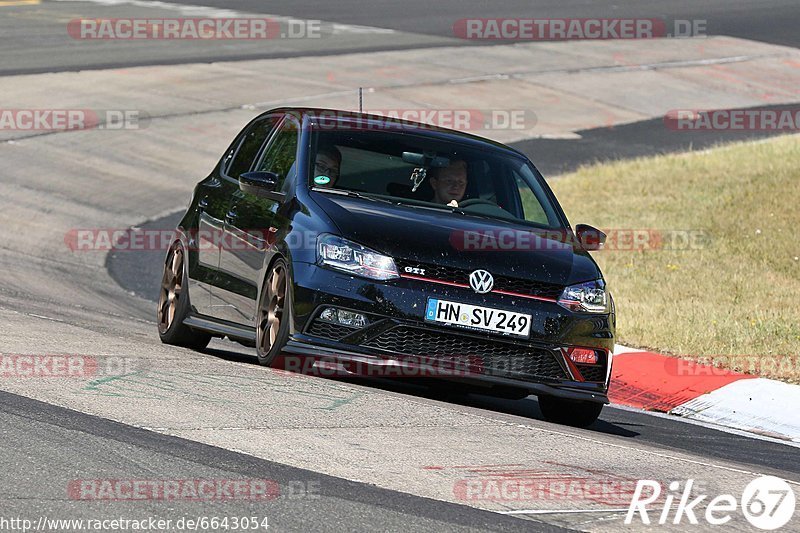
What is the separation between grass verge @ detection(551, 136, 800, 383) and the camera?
1167 centimetres

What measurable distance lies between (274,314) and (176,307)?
73.1 inches

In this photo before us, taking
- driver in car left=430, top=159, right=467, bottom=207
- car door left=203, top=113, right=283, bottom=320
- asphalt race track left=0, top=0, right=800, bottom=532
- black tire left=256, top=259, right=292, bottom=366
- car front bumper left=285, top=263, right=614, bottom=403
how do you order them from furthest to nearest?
car door left=203, top=113, right=283, bottom=320
driver in car left=430, top=159, right=467, bottom=207
black tire left=256, top=259, right=292, bottom=366
car front bumper left=285, top=263, right=614, bottom=403
asphalt race track left=0, top=0, right=800, bottom=532

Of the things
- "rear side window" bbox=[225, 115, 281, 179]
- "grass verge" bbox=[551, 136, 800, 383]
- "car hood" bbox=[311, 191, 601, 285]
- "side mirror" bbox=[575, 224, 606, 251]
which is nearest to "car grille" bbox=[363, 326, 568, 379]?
"car hood" bbox=[311, 191, 601, 285]

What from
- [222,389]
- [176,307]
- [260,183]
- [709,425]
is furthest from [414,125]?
[222,389]

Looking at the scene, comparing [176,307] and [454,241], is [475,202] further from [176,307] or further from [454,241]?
[176,307]

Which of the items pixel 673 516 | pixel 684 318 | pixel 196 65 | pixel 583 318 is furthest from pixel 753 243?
pixel 196 65

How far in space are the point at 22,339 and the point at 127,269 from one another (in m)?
6.39

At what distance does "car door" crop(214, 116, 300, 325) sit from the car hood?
14.6 inches

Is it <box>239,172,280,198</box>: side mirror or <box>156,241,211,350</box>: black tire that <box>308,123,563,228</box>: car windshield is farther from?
<box>156,241,211,350</box>: black tire

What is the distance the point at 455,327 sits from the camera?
810cm

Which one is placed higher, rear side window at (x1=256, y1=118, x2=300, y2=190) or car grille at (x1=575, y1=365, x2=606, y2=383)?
Result: rear side window at (x1=256, y1=118, x2=300, y2=190)

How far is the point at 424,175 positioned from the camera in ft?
30.2

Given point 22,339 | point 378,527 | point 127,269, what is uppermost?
point 378,527

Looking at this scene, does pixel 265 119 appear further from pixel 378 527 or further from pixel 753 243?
pixel 753 243
